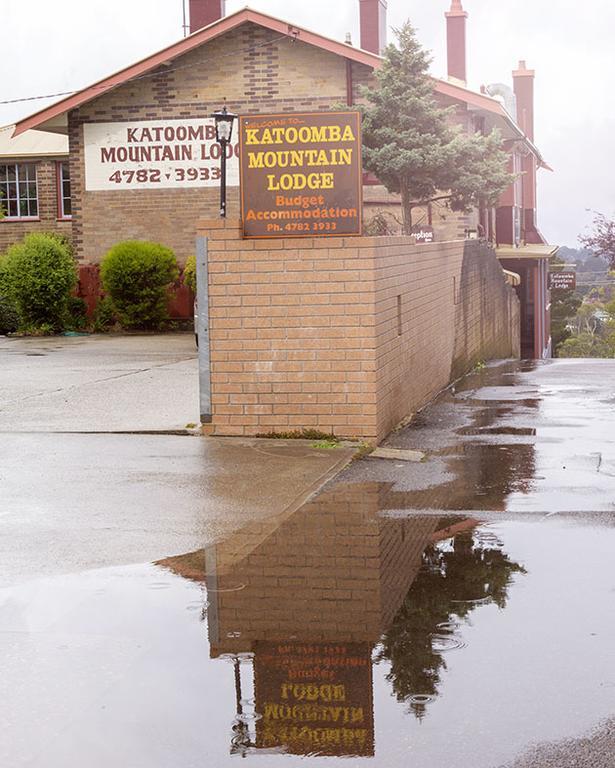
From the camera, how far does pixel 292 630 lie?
6.13 metres

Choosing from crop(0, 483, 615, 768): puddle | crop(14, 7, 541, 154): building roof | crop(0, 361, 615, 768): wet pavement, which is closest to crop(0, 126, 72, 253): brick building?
crop(14, 7, 541, 154): building roof

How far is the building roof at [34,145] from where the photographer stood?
126 feet

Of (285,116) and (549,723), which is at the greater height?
(285,116)

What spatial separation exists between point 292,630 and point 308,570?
1.10 m

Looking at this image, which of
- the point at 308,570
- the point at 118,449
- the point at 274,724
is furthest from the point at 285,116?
the point at 274,724

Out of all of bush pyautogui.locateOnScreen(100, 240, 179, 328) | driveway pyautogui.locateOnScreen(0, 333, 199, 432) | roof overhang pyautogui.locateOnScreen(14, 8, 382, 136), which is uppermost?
roof overhang pyautogui.locateOnScreen(14, 8, 382, 136)

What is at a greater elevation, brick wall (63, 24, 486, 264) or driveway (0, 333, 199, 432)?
brick wall (63, 24, 486, 264)

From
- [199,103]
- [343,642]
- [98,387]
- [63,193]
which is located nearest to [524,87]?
[63,193]

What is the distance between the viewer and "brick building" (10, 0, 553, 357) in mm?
30891

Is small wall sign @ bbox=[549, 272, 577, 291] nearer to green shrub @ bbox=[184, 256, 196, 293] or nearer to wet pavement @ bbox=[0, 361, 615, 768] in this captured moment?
green shrub @ bbox=[184, 256, 196, 293]

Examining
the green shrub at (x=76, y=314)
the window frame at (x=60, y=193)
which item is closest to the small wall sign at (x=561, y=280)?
the window frame at (x=60, y=193)

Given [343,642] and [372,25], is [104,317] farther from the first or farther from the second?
[343,642]

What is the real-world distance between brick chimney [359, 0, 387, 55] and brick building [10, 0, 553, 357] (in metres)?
5.14

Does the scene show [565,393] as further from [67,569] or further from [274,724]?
[274,724]
